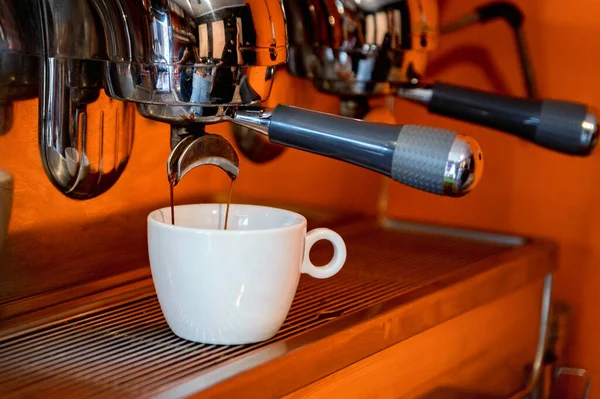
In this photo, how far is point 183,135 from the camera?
0.43m

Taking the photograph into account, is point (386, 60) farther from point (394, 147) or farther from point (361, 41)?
point (394, 147)

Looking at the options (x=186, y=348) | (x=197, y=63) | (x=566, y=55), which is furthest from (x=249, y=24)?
(x=566, y=55)

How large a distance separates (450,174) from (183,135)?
0.16m

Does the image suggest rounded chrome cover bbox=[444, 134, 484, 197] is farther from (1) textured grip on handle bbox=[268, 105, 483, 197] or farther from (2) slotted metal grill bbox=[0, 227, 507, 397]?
(2) slotted metal grill bbox=[0, 227, 507, 397]

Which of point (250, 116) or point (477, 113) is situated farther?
point (477, 113)

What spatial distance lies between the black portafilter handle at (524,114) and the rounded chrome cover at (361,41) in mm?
30

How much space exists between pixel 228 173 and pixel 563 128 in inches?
9.2

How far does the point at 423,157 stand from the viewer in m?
0.38

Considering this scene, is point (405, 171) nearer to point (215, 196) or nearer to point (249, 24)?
point (249, 24)

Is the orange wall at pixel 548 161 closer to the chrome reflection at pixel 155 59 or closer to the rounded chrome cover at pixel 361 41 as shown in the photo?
the rounded chrome cover at pixel 361 41

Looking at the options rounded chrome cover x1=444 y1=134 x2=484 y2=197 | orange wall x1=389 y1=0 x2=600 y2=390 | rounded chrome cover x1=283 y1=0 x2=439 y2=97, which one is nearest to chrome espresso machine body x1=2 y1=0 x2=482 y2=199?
rounded chrome cover x1=444 y1=134 x2=484 y2=197

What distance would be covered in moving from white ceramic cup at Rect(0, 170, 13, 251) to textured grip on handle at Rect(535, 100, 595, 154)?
354 millimetres

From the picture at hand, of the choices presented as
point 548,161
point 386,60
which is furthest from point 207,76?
point 548,161

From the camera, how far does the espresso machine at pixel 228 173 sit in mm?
381
